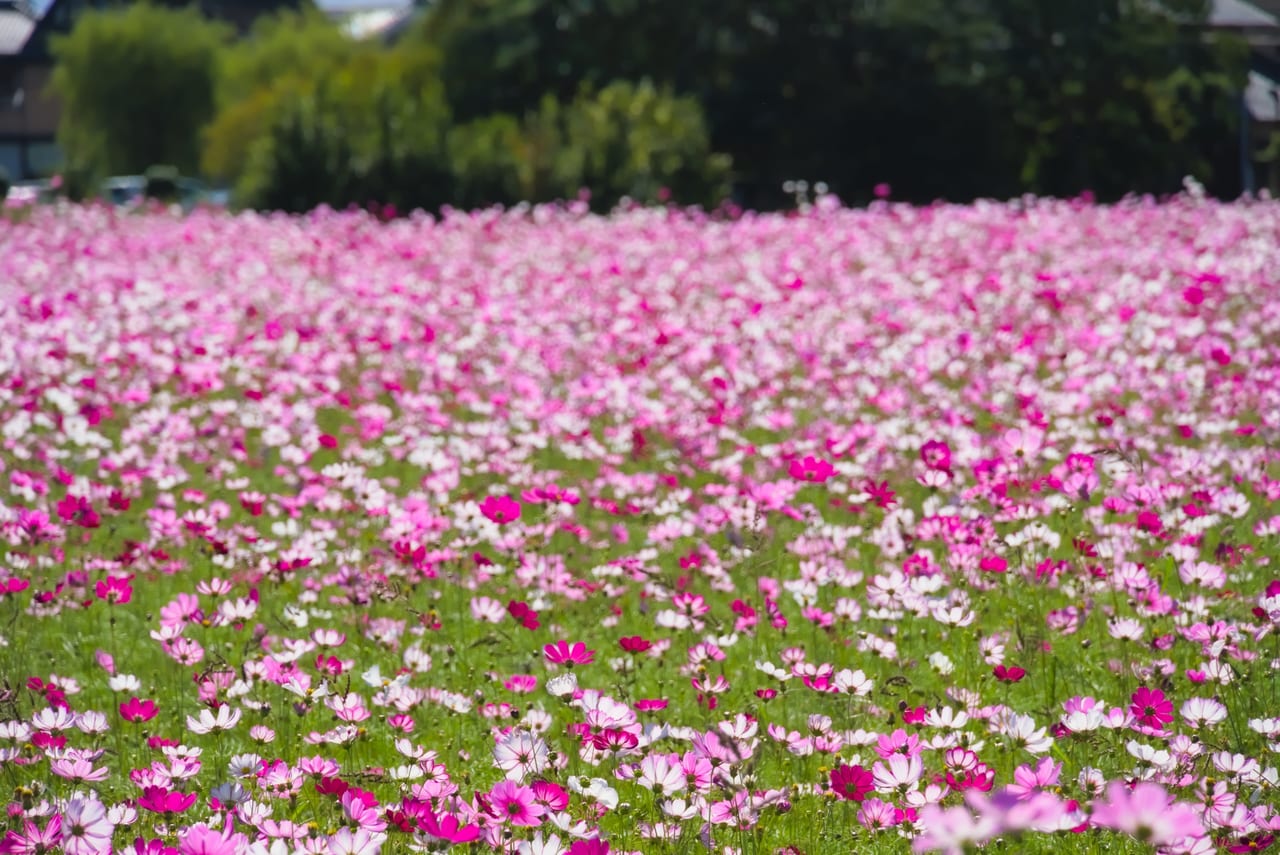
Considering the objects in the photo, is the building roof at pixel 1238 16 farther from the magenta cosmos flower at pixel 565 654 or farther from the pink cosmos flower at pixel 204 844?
the pink cosmos flower at pixel 204 844

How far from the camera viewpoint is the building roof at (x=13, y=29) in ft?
185

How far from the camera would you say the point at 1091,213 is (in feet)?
48.9

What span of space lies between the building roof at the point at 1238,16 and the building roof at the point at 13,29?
46759mm

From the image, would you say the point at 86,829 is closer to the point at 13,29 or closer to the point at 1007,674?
the point at 1007,674

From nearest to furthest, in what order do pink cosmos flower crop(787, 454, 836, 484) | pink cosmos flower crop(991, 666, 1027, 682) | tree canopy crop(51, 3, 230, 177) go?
pink cosmos flower crop(991, 666, 1027, 682), pink cosmos flower crop(787, 454, 836, 484), tree canopy crop(51, 3, 230, 177)

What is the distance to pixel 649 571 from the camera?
4.65 meters

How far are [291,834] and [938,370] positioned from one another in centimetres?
594

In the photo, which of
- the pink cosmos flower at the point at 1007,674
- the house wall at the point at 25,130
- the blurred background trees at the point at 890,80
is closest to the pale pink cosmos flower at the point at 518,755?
the pink cosmos flower at the point at 1007,674

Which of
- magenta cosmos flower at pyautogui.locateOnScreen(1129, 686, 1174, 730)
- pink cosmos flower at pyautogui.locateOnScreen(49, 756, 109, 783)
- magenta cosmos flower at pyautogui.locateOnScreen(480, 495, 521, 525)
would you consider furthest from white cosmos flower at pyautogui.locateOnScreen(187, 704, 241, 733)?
Result: magenta cosmos flower at pyautogui.locateOnScreen(1129, 686, 1174, 730)

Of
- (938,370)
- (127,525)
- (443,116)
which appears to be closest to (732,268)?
(938,370)

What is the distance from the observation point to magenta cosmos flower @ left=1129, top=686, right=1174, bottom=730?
9.02ft

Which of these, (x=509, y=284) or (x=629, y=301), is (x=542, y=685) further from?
(x=509, y=284)

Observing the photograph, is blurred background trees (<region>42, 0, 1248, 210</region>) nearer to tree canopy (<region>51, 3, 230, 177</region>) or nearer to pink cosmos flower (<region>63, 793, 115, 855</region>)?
tree canopy (<region>51, 3, 230, 177</region>)

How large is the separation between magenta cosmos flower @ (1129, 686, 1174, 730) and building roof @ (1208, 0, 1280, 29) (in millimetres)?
25389
